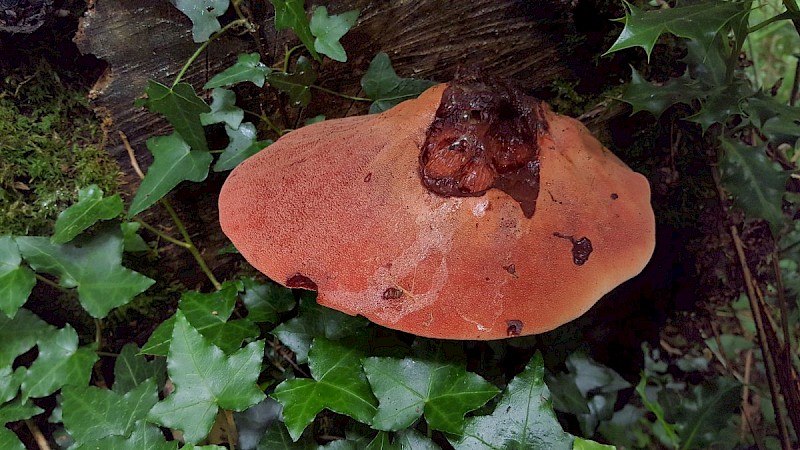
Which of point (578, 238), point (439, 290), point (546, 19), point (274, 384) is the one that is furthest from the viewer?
point (546, 19)

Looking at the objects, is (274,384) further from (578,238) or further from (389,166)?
(578,238)

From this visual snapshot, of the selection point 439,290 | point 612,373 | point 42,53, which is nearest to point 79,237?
point 42,53

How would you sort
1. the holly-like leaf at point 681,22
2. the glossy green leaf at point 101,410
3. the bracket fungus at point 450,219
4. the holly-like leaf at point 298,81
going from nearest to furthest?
the bracket fungus at point 450,219, the holly-like leaf at point 681,22, the glossy green leaf at point 101,410, the holly-like leaf at point 298,81

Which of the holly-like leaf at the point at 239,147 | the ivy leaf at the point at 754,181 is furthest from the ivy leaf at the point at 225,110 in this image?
the ivy leaf at the point at 754,181

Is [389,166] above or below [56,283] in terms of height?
above

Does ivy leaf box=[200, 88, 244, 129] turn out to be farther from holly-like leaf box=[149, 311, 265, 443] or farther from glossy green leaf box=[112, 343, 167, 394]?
glossy green leaf box=[112, 343, 167, 394]

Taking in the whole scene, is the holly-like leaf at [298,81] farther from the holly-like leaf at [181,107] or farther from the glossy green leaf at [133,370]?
the glossy green leaf at [133,370]

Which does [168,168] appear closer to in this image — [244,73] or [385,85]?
[244,73]
